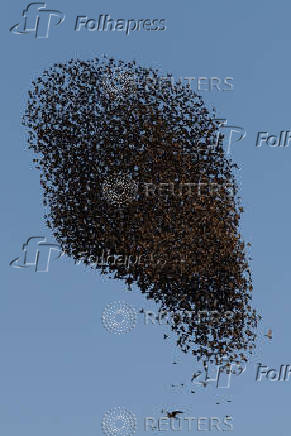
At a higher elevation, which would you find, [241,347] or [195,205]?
[195,205]

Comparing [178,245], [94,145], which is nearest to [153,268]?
[178,245]

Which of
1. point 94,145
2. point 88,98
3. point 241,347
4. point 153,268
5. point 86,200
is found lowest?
point 241,347

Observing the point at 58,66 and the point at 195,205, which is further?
the point at 58,66

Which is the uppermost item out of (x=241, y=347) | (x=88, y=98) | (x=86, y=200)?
(x=88, y=98)

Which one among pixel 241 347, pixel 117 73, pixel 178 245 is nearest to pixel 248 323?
pixel 241 347

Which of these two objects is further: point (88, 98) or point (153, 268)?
point (88, 98)

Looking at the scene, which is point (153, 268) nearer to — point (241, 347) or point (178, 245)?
point (178, 245)

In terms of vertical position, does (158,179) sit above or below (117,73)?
below

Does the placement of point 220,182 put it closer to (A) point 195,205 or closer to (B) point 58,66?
(A) point 195,205
